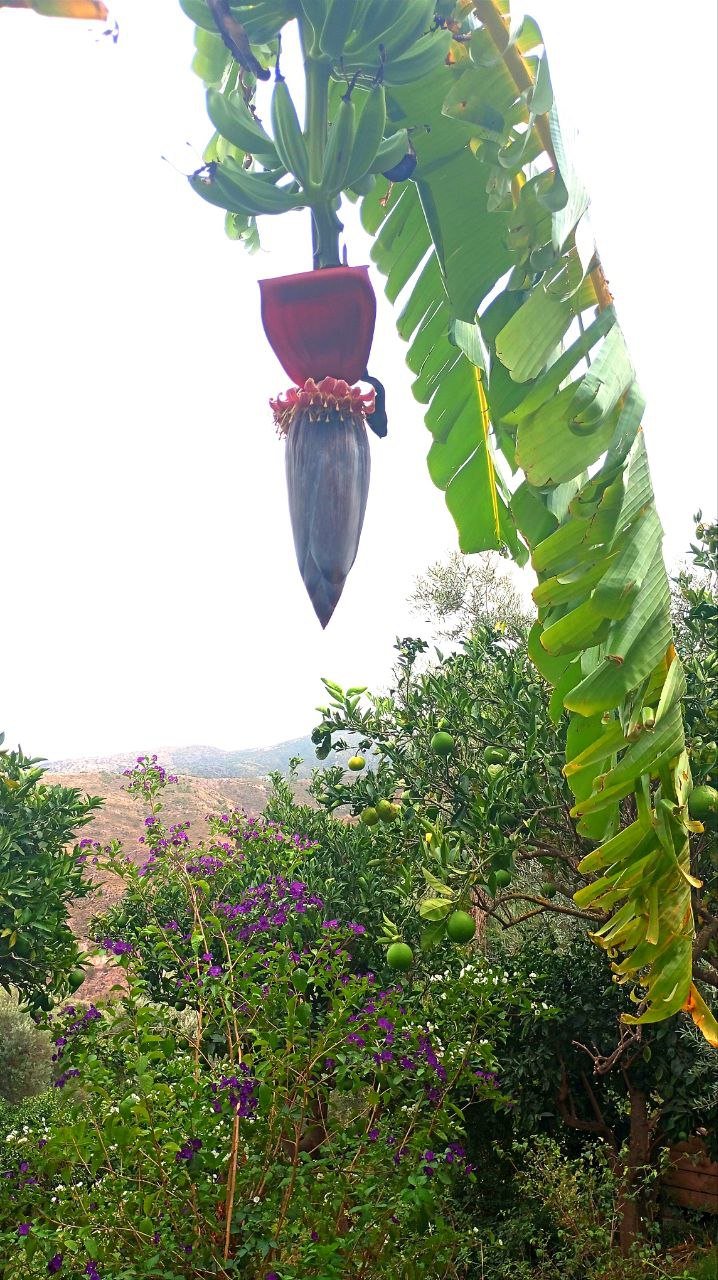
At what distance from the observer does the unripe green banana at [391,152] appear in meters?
1.59

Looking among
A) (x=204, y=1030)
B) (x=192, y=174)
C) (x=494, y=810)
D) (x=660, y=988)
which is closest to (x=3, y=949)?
(x=204, y=1030)

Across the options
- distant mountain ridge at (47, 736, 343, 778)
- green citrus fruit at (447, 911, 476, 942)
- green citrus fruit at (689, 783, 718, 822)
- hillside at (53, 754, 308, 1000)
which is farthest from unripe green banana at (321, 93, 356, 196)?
distant mountain ridge at (47, 736, 343, 778)

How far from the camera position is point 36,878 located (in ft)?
16.2

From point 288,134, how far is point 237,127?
0.20 metres

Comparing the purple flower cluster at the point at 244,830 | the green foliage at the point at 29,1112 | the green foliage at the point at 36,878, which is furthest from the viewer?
the green foliage at the point at 29,1112

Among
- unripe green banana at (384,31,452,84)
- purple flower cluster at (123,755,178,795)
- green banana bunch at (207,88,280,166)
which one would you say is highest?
unripe green banana at (384,31,452,84)

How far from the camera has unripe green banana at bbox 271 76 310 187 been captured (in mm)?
1470

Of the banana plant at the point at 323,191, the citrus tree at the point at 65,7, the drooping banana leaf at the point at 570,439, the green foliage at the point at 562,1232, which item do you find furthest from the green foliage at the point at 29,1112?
the citrus tree at the point at 65,7

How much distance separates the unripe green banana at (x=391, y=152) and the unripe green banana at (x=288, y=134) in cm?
15

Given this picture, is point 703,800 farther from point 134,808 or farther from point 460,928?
point 134,808

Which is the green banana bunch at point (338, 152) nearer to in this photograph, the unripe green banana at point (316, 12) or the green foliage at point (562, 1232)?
the unripe green banana at point (316, 12)

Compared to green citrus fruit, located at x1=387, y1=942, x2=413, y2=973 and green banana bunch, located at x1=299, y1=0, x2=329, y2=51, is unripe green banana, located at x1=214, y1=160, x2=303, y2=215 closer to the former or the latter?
green banana bunch, located at x1=299, y1=0, x2=329, y2=51

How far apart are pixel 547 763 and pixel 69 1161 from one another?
241cm

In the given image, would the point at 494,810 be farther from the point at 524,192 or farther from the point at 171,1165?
the point at 524,192
